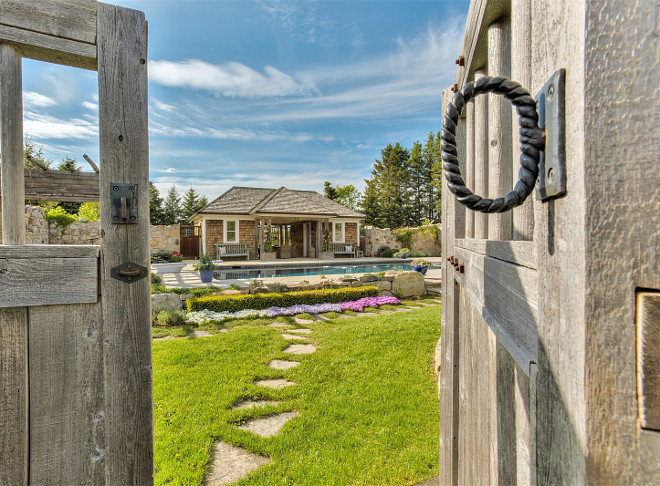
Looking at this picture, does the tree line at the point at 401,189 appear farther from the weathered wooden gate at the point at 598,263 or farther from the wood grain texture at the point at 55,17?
the weathered wooden gate at the point at 598,263

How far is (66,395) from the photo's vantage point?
1.10m

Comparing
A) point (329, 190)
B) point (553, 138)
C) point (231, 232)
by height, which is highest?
point (329, 190)

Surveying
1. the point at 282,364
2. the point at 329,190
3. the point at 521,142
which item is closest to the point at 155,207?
the point at 329,190

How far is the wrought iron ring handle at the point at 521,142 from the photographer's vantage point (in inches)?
17.5

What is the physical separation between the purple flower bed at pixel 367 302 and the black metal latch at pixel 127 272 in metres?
7.00

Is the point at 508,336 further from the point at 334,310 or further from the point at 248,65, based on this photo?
the point at 248,65

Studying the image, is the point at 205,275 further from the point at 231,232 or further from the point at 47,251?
the point at 47,251

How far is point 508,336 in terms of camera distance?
0.65 metres

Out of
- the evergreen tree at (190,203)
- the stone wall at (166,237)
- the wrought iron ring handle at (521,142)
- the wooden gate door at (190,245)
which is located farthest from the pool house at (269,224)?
the evergreen tree at (190,203)

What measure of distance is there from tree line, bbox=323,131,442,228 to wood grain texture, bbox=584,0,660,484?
34.6 m

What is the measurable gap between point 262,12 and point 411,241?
18175 millimetres

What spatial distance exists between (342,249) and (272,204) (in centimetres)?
536

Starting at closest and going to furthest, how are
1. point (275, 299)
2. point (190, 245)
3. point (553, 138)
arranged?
1. point (553, 138)
2. point (275, 299)
3. point (190, 245)

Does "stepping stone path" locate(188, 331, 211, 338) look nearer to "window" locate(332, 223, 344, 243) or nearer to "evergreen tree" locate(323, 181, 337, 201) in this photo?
"window" locate(332, 223, 344, 243)
